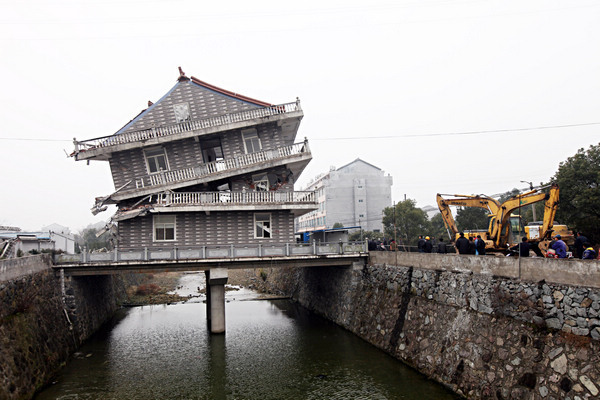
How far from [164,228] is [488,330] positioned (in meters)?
21.8

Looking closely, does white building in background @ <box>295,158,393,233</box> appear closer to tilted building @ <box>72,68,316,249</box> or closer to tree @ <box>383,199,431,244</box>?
tree @ <box>383,199,431,244</box>

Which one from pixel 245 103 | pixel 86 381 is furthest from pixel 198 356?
pixel 245 103

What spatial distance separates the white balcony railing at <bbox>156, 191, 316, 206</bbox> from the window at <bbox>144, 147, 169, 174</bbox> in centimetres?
256

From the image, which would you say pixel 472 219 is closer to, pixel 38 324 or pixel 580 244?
pixel 580 244

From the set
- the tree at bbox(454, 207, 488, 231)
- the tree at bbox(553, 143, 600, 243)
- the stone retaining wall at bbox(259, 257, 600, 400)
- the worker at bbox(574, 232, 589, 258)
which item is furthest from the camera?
the tree at bbox(454, 207, 488, 231)

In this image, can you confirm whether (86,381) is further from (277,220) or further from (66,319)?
(277,220)

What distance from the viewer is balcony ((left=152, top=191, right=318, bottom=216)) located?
1110 inches

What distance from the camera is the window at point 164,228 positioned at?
95.6 feet

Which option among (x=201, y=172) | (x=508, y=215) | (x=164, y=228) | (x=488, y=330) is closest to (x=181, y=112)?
(x=201, y=172)

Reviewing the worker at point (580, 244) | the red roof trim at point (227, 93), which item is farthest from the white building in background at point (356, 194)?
the worker at point (580, 244)

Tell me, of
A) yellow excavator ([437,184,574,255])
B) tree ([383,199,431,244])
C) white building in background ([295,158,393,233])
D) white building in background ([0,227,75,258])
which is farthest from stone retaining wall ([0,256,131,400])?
white building in background ([295,158,393,233])

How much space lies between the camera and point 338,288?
29.5m

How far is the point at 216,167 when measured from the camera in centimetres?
2964

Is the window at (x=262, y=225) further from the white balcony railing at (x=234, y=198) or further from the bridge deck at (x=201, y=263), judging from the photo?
the bridge deck at (x=201, y=263)
